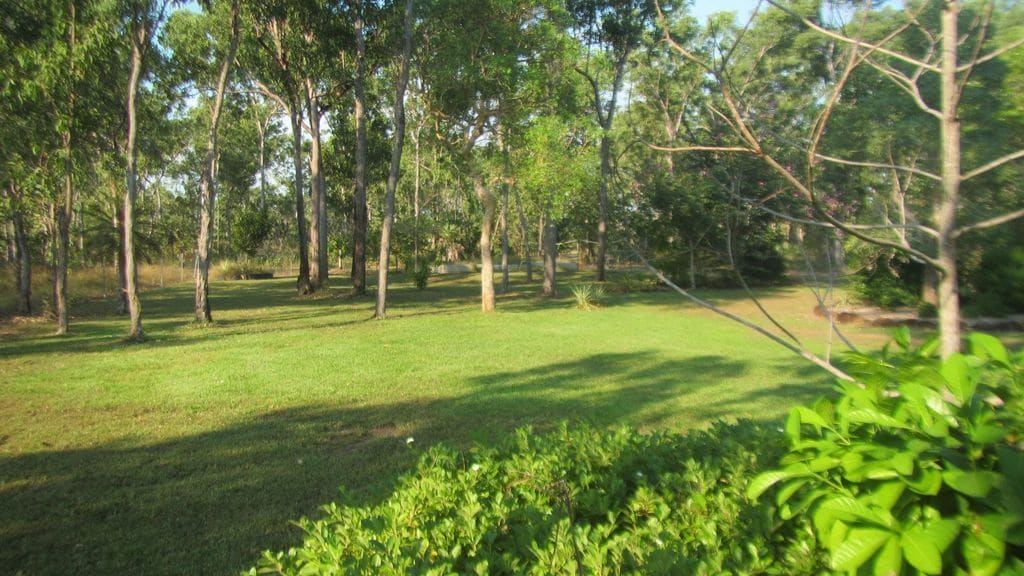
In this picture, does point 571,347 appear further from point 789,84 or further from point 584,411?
point 789,84

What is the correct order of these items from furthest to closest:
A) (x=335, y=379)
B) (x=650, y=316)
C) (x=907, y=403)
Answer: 1. (x=650, y=316)
2. (x=335, y=379)
3. (x=907, y=403)

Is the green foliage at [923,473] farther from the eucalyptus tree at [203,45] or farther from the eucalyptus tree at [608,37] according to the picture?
the eucalyptus tree at [608,37]

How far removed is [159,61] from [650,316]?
45.6 feet

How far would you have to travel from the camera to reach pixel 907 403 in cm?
159

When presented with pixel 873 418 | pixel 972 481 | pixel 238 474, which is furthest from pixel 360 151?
pixel 972 481

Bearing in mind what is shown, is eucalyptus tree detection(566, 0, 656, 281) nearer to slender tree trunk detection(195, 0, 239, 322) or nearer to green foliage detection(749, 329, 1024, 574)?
slender tree trunk detection(195, 0, 239, 322)

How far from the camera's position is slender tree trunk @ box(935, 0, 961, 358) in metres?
1.64

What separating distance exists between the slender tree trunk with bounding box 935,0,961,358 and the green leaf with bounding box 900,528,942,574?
59 cm

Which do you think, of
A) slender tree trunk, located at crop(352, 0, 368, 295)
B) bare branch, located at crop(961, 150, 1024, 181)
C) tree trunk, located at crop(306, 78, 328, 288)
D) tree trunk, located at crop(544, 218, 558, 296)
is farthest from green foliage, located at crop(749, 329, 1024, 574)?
tree trunk, located at crop(306, 78, 328, 288)

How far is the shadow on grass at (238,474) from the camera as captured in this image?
12.0 ft

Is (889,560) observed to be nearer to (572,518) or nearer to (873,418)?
(873,418)

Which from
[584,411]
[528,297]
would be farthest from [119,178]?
[584,411]

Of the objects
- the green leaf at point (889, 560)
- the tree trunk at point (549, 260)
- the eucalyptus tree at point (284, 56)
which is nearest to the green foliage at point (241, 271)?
the eucalyptus tree at point (284, 56)

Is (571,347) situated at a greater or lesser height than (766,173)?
lesser
